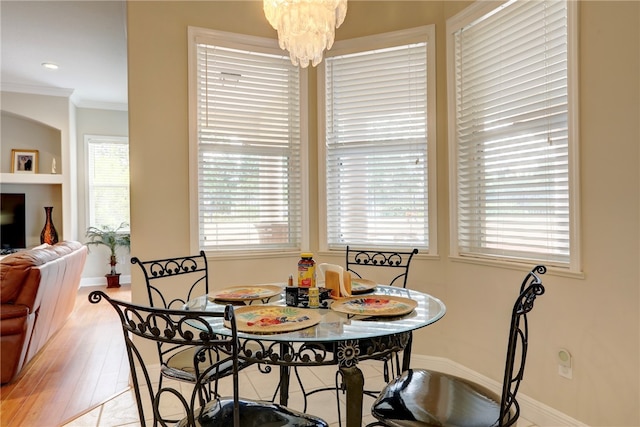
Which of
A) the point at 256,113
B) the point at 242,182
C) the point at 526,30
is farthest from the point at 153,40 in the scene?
the point at 526,30

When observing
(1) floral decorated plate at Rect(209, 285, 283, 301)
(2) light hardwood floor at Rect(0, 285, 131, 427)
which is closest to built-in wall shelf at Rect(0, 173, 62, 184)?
(2) light hardwood floor at Rect(0, 285, 131, 427)

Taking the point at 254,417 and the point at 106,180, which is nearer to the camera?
the point at 254,417

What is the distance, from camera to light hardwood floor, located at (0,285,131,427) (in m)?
2.49

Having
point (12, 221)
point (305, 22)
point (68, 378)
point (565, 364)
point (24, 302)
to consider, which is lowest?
point (68, 378)

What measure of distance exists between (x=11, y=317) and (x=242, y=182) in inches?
72.9

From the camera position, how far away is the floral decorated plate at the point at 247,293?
1930 mm

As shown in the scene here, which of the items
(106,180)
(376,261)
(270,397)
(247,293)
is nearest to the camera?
(247,293)

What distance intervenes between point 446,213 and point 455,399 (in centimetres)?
161

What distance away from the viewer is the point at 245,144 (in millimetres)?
3188

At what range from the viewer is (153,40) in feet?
9.41

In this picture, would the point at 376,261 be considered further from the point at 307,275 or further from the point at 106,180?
the point at 106,180

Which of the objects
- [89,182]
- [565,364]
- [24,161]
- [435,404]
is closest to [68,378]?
[435,404]

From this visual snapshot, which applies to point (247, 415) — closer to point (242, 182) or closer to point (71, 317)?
point (242, 182)

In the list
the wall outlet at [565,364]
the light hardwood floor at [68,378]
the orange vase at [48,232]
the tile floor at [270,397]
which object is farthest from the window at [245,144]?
the orange vase at [48,232]
